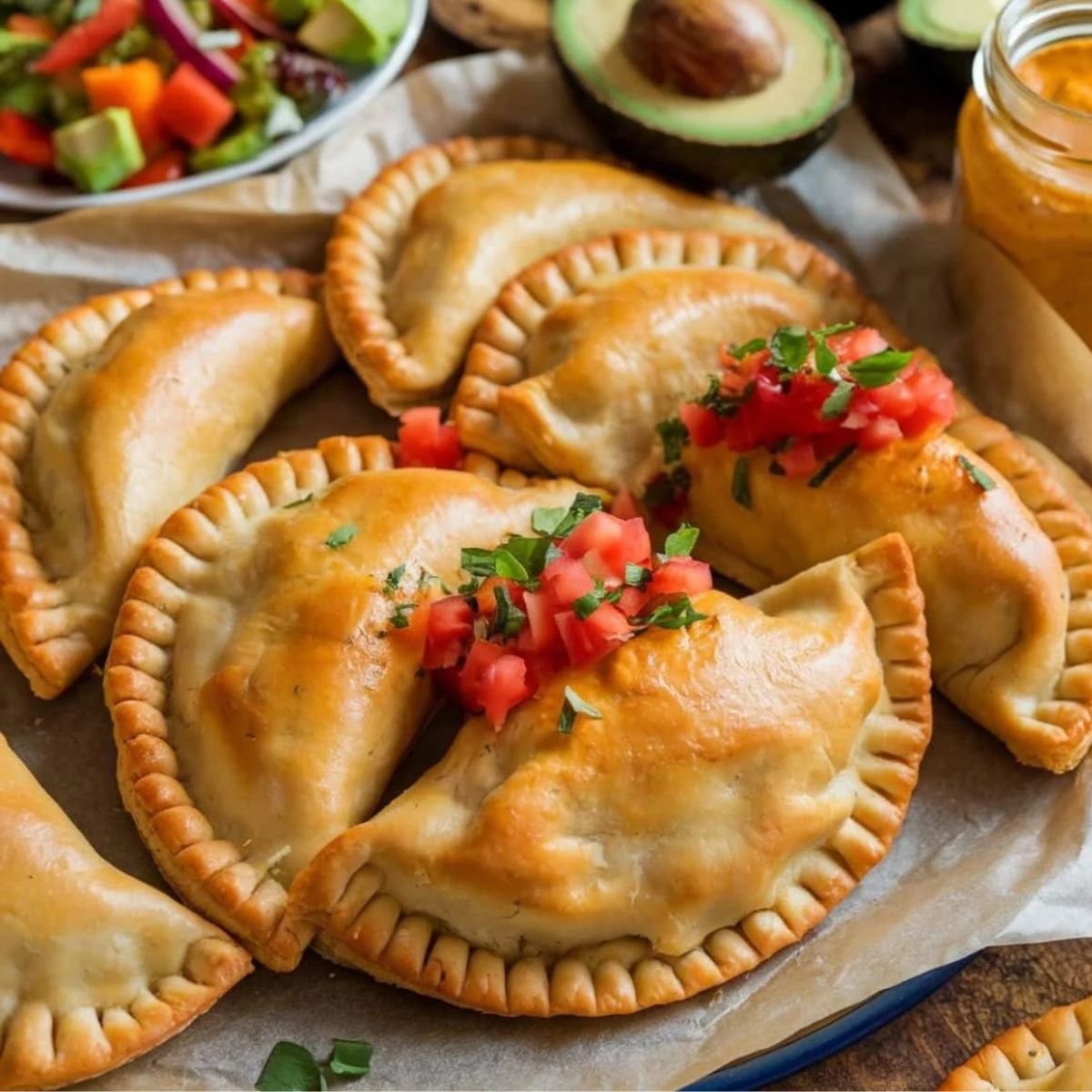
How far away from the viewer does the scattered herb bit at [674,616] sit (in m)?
2.97

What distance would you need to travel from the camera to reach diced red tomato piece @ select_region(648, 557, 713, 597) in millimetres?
3059

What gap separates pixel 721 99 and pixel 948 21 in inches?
35.5

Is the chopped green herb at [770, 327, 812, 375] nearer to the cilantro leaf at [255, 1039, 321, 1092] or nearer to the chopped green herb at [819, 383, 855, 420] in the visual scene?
the chopped green herb at [819, 383, 855, 420]

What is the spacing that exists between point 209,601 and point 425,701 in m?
0.55

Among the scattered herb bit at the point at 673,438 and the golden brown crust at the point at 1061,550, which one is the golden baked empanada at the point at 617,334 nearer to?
the scattered herb bit at the point at 673,438

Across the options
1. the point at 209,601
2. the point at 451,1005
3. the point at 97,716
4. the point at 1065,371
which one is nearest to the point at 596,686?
the point at 451,1005

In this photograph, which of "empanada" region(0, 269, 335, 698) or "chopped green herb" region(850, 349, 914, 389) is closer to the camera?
"chopped green herb" region(850, 349, 914, 389)

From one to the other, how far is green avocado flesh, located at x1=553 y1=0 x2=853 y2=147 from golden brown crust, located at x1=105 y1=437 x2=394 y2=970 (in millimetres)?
1266

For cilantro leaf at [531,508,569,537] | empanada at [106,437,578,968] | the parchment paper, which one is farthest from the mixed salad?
cilantro leaf at [531,508,569,537]

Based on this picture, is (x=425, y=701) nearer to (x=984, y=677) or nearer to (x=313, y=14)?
(x=984, y=677)

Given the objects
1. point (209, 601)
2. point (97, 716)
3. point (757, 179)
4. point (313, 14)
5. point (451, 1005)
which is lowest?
point (451, 1005)

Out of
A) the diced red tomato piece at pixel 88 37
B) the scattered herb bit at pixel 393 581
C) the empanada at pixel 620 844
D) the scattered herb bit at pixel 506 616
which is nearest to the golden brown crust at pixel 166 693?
the empanada at pixel 620 844

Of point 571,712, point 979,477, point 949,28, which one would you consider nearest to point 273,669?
point 571,712

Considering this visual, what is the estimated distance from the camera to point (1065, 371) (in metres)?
3.64
